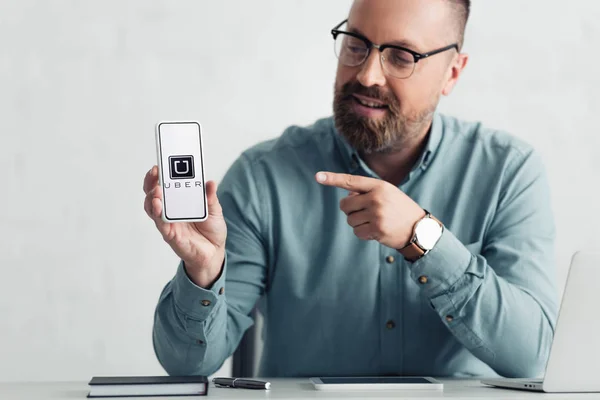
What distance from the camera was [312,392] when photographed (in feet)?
3.73

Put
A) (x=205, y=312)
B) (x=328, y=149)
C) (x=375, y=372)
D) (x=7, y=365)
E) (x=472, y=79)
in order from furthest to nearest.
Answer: (x=472, y=79) → (x=7, y=365) → (x=328, y=149) → (x=375, y=372) → (x=205, y=312)

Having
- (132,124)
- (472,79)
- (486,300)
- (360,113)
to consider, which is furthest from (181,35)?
(486,300)

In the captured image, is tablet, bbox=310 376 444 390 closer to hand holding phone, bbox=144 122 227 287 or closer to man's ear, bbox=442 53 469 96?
hand holding phone, bbox=144 122 227 287

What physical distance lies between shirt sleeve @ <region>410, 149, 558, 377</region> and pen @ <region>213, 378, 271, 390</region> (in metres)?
0.36

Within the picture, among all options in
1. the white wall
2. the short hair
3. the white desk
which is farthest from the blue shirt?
the white wall

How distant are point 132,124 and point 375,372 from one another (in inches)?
54.2

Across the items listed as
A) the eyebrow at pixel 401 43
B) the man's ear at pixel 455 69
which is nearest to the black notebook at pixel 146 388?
the eyebrow at pixel 401 43

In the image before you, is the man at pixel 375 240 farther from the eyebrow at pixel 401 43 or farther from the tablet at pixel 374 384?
the tablet at pixel 374 384

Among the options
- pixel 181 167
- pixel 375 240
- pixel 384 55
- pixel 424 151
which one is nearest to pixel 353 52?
pixel 384 55

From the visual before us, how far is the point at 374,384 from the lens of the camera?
1.15 metres

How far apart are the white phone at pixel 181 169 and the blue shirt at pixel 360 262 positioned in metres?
0.38

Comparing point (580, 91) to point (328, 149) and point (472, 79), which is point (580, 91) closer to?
point (472, 79)

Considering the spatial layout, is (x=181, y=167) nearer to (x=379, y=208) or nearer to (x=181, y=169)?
(x=181, y=169)

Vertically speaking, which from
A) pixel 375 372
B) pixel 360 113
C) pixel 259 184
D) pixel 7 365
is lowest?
pixel 7 365
